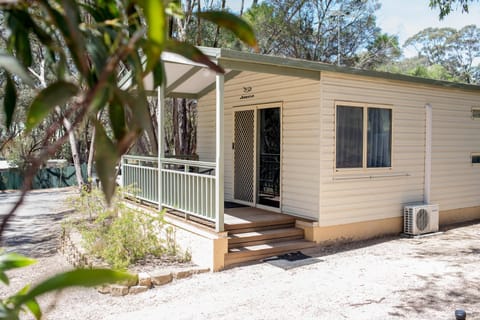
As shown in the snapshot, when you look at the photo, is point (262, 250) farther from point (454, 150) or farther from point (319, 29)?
point (319, 29)

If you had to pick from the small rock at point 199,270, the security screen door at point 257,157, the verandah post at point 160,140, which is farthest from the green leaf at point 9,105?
the security screen door at point 257,157

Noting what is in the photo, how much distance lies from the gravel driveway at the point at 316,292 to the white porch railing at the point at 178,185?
103 centimetres

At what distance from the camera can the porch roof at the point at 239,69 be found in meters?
5.37

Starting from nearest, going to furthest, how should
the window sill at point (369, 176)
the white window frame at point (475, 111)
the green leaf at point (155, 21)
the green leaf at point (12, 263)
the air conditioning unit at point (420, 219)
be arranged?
the green leaf at point (155, 21), the green leaf at point (12, 263), the window sill at point (369, 176), the air conditioning unit at point (420, 219), the white window frame at point (475, 111)

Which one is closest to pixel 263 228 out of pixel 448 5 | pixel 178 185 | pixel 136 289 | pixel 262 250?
pixel 262 250

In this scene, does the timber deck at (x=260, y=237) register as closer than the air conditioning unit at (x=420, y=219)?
Yes

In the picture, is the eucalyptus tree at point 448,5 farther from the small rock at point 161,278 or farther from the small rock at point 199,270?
the small rock at point 161,278

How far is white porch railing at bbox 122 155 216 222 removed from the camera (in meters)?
5.68

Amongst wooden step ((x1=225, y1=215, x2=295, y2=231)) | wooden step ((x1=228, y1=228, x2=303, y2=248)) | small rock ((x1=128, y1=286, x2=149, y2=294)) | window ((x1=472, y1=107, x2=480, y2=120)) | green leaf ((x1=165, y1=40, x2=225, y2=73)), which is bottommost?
small rock ((x1=128, y1=286, x2=149, y2=294))

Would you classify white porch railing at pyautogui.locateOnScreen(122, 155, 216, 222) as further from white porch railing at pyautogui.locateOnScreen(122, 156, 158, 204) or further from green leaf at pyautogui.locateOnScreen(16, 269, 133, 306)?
green leaf at pyautogui.locateOnScreen(16, 269, 133, 306)

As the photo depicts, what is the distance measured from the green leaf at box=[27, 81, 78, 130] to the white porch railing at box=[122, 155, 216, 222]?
4795 millimetres

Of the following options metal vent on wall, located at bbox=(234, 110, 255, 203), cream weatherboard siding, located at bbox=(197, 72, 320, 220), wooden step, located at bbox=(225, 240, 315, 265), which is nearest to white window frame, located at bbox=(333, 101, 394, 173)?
cream weatherboard siding, located at bbox=(197, 72, 320, 220)

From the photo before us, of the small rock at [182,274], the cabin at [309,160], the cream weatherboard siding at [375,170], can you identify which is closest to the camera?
the small rock at [182,274]

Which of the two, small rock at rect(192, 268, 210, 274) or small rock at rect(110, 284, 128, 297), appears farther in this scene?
small rock at rect(192, 268, 210, 274)
